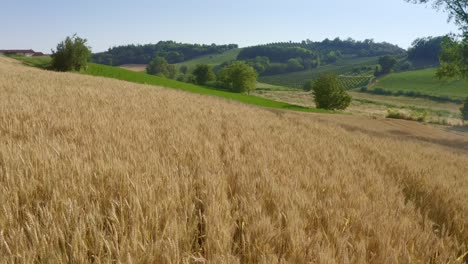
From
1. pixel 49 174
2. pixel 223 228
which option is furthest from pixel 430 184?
pixel 49 174

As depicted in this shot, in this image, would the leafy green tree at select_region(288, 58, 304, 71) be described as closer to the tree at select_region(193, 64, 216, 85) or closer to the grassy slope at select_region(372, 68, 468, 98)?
the grassy slope at select_region(372, 68, 468, 98)

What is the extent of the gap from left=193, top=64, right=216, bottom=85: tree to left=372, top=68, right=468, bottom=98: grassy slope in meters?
69.0

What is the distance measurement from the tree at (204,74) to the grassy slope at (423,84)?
68972 mm

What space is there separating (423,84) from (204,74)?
8355cm

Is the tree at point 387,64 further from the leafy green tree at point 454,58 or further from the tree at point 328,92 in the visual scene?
the leafy green tree at point 454,58

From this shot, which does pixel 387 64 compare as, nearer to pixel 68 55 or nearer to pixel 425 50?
pixel 425 50

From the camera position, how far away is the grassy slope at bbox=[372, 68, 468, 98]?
106 meters

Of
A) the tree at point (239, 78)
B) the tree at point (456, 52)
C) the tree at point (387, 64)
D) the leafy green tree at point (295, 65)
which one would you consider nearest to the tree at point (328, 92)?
the tree at point (456, 52)

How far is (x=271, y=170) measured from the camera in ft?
11.4

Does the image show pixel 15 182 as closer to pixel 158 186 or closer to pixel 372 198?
pixel 158 186

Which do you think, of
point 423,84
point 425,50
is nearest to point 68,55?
point 423,84

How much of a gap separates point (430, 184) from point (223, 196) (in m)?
3.50

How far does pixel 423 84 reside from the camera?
383 feet

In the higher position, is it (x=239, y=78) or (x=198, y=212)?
(x=239, y=78)
